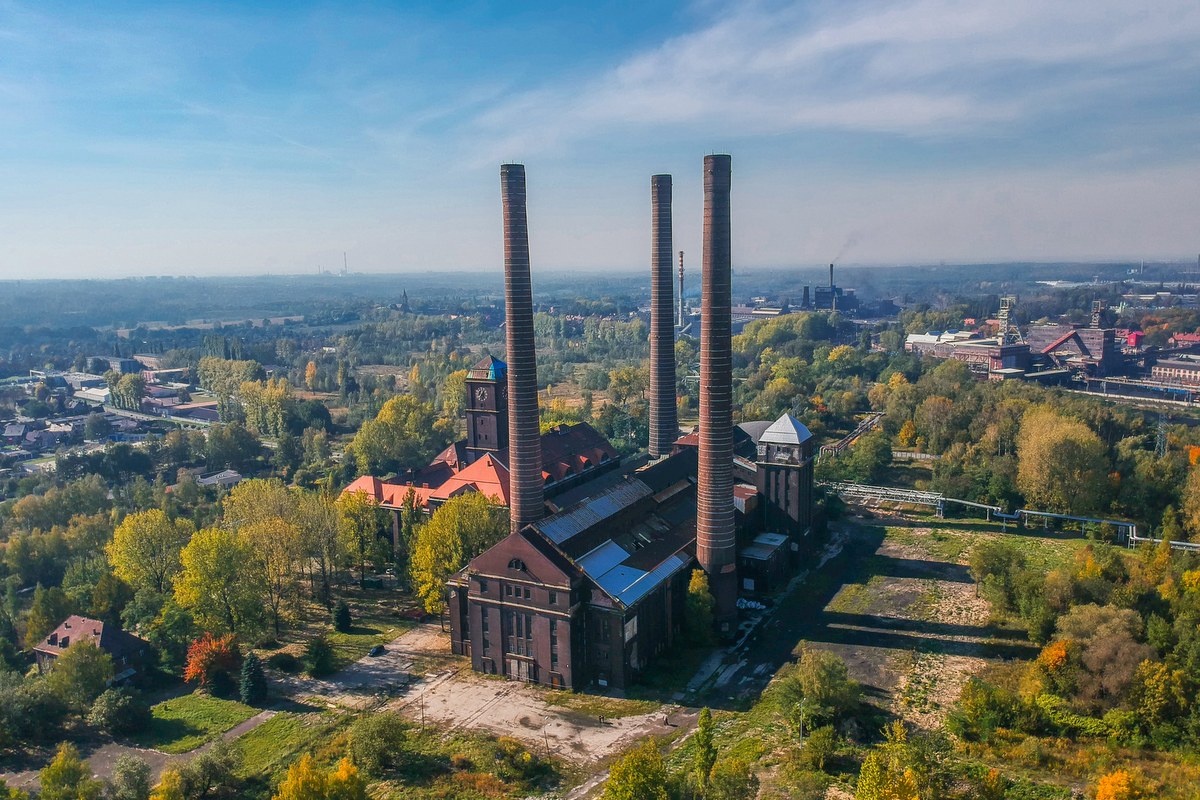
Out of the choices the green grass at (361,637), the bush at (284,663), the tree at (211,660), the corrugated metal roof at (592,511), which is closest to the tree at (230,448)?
the green grass at (361,637)

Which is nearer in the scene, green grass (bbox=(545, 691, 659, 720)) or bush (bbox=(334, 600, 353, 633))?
green grass (bbox=(545, 691, 659, 720))

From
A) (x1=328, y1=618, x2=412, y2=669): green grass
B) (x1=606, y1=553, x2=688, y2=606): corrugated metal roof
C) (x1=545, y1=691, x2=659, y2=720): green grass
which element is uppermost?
(x1=606, y1=553, x2=688, y2=606): corrugated metal roof

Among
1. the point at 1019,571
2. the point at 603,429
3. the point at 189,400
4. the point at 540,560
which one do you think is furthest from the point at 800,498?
the point at 189,400

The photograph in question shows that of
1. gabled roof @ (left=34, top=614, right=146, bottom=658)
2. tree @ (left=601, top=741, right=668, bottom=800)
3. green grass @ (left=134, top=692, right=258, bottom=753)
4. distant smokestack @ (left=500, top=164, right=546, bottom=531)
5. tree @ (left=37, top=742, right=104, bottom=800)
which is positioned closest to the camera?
tree @ (left=601, top=741, right=668, bottom=800)

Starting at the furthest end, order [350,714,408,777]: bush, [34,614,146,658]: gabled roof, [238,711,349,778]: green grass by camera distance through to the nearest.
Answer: [34,614,146,658]: gabled roof → [238,711,349,778]: green grass → [350,714,408,777]: bush

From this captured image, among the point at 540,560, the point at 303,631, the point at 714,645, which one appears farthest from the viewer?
the point at 303,631

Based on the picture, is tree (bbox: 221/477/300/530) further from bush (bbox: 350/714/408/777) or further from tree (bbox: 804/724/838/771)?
tree (bbox: 804/724/838/771)

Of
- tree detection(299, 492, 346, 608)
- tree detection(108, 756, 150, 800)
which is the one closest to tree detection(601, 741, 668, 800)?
tree detection(108, 756, 150, 800)

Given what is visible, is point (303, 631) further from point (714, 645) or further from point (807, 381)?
point (807, 381)
